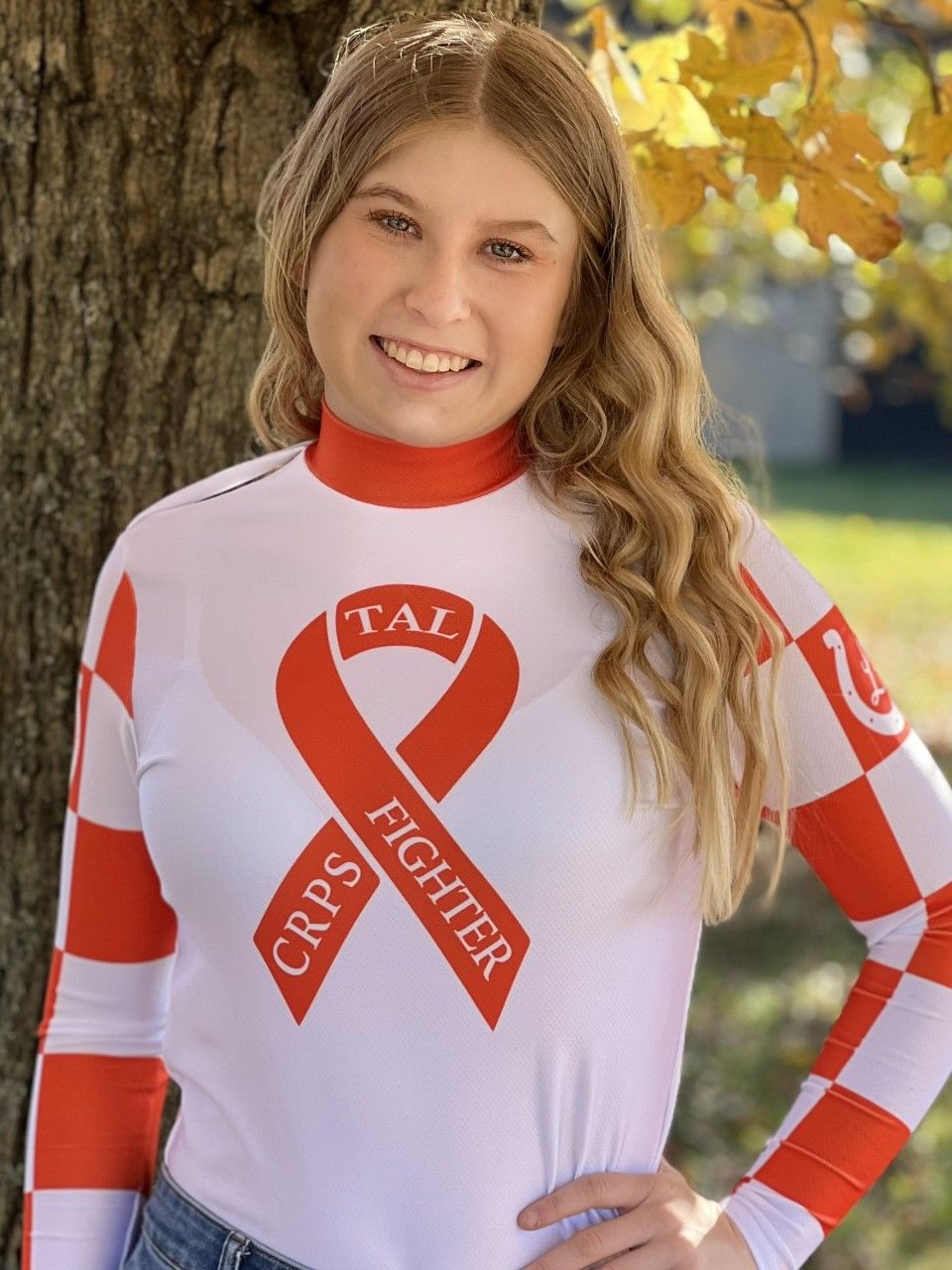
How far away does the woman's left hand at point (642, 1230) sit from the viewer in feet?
5.04

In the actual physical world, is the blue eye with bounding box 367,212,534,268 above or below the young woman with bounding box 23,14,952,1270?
above

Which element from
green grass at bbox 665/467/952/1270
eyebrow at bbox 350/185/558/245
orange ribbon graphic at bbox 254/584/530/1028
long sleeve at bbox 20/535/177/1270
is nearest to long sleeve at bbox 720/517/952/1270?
orange ribbon graphic at bbox 254/584/530/1028

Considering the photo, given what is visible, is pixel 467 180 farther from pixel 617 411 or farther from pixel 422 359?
pixel 617 411

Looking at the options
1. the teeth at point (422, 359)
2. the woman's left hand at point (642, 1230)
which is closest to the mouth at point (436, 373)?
the teeth at point (422, 359)

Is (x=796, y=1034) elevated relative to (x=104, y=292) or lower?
lower

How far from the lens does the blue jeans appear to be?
1579 mm

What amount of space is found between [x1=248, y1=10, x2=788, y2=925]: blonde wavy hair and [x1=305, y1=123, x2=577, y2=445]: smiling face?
26mm

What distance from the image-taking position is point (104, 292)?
213cm

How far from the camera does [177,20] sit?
2.04 m

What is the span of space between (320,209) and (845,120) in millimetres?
810

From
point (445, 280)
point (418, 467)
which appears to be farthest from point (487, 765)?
point (445, 280)

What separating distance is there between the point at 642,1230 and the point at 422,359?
886 millimetres

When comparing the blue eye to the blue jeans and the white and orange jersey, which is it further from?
the blue jeans

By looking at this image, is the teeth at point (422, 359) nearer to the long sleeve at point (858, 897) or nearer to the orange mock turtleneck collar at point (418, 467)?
the orange mock turtleneck collar at point (418, 467)
